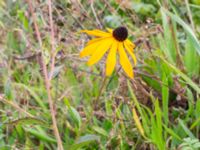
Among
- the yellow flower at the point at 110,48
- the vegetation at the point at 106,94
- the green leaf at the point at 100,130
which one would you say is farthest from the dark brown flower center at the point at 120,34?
the green leaf at the point at 100,130

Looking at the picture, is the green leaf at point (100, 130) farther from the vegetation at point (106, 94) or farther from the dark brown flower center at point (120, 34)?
the dark brown flower center at point (120, 34)

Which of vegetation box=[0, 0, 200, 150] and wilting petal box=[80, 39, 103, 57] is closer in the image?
wilting petal box=[80, 39, 103, 57]

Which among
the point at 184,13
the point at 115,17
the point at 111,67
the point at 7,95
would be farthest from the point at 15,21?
the point at 111,67

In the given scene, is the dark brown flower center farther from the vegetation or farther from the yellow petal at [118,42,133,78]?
the vegetation

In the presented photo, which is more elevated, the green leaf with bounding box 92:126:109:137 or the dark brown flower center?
the dark brown flower center

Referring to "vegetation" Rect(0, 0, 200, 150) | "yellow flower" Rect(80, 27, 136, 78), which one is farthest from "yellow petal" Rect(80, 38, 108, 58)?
"vegetation" Rect(0, 0, 200, 150)

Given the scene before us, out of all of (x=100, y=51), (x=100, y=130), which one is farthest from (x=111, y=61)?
(x=100, y=130)
